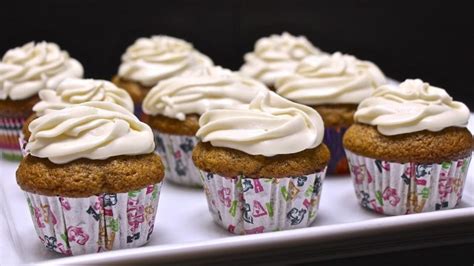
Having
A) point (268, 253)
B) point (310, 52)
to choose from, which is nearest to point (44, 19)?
point (310, 52)

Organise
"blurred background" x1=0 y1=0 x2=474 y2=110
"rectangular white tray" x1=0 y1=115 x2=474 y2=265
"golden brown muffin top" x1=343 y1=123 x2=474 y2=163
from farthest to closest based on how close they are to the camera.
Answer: "blurred background" x1=0 y1=0 x2=474 y2=110 → "golden brown muffin top" x1=343 y1=123 x2=474 y2=163 → "rectangular white tray" x1=0 y1=115 x2=474 y2=265

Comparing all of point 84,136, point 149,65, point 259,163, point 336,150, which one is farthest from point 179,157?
point 149,65

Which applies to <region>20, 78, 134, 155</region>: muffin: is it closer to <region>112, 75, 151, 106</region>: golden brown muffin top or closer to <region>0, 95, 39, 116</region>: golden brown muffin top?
<region>0, 95, 39, 116</region>: golden brown muffin top

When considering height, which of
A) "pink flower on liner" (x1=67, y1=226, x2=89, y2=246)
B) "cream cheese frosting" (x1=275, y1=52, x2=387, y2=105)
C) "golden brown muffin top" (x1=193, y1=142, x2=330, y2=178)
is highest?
"golden brown muffin top" (x1=193, y1=142, x2=330, y2=178)

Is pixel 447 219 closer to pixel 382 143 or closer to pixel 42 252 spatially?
pixel 382 143

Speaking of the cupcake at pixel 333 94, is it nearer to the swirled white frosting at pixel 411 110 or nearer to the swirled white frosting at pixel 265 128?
the swirled white frosting at pixel 411 110

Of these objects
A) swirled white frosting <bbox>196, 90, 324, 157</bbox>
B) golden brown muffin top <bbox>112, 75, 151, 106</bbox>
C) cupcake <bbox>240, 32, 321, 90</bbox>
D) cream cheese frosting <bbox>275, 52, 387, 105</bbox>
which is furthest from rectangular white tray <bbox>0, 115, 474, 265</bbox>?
cupcake <bbox>240, 32, 321, 90</bbox>
